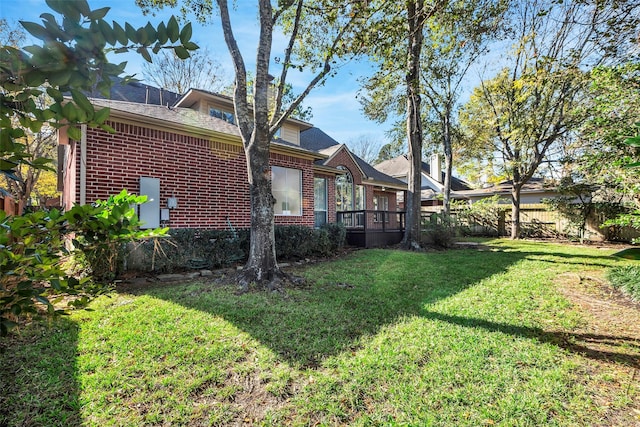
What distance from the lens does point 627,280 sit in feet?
19.1

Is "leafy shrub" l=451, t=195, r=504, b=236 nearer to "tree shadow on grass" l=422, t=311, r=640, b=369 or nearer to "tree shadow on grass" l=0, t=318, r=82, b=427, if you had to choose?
"tree shadow on grass" l=422, t=311, r=640, b=369

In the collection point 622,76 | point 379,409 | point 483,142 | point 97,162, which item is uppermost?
point 483,142

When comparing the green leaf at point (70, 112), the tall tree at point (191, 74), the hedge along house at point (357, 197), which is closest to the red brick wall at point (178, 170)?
the hedge along house at point (357, 197)

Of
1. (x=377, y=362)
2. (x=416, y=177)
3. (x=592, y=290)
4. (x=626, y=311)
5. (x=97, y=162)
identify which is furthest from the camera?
(x=416, y=177)

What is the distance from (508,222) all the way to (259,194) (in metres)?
16.1

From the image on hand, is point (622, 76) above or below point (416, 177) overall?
above

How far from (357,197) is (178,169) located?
34.6 ft

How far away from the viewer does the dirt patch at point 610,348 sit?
2500 mm

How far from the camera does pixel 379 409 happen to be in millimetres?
2438

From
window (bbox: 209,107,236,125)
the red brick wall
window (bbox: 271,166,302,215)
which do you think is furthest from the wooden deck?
window (bbox: 209,107,236,125)

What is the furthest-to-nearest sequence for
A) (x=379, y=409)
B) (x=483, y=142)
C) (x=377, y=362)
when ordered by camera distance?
(x=483, y=142) < (x=377, y=362) < (x=379, y=409)

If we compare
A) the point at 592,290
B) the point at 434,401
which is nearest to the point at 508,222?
the point at 592,290

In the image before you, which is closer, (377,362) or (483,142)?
(377,362)

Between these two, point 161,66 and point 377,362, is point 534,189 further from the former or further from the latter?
point 161,66
